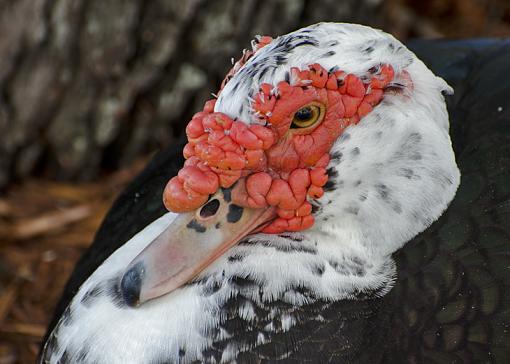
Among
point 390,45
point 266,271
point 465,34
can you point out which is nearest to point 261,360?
point 266,271

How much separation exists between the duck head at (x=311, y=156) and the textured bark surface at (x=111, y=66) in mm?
1542

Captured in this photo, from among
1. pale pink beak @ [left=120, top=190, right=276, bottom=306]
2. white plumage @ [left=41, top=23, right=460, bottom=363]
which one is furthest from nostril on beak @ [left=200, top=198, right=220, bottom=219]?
white plumage @ [left=41, top=23, right=460, bottom=363]

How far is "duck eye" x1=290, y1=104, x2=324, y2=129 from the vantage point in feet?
7.64

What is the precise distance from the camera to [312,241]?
99.0 inches

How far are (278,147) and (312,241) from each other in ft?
0.99

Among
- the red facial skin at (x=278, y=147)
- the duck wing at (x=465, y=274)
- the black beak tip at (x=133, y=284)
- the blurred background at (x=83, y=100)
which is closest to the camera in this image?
the red facial skin at (x=278, y=147)

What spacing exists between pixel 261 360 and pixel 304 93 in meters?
0.67

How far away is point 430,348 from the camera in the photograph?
8.30 ft

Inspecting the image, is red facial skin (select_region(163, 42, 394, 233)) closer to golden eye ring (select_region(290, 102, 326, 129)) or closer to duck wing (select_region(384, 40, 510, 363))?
golden eye ring (select_region(290, 102, 326, 129))

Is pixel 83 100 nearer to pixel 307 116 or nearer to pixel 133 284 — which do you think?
pixel 133 284

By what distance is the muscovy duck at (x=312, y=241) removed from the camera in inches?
91.6

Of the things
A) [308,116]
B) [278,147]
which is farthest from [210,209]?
[308,116]

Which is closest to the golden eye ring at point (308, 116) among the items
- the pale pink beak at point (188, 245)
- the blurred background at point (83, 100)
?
the pale pink beak at point (188, 245)

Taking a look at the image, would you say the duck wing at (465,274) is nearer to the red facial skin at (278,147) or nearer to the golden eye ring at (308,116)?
the red facial skin at (278,147)
